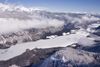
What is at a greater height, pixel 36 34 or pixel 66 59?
pixel 66 59

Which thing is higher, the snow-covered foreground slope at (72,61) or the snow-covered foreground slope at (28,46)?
the snow-covered foreground slope at (72,61)

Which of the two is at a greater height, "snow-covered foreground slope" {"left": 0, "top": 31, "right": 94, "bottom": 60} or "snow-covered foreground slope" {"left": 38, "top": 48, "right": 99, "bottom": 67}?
"snow-covered foreground slope" {"left": 38, "top": 48, "right": 99, "bottom": 67}

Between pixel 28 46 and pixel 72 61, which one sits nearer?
pixel 72 61

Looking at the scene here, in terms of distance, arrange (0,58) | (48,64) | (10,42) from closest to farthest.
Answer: (48,64)
(0,58)
(10,42)

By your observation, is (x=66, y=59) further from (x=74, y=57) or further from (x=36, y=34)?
(x=36, y=34)

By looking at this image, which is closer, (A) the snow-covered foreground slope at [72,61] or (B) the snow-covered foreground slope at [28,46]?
(A) the snow-covered foreground slope at [72,61]

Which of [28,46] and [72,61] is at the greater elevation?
[72,61]

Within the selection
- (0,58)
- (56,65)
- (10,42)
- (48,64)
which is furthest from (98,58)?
(10,42)

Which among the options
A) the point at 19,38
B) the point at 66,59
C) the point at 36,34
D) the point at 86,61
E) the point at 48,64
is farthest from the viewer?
the point at 36,34

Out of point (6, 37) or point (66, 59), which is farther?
point (6, 37)

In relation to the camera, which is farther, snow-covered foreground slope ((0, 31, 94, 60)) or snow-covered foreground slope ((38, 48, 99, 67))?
snow-covered foreground slope ((0, 31, 94, 60))

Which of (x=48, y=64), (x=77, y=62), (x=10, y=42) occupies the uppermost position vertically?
(x=77, y=62)
